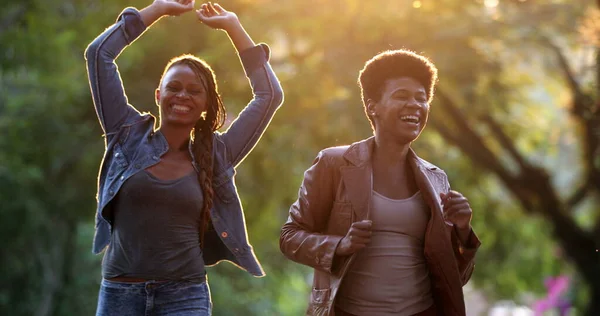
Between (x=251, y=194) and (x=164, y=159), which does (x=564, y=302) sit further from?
(x=164, y=159)

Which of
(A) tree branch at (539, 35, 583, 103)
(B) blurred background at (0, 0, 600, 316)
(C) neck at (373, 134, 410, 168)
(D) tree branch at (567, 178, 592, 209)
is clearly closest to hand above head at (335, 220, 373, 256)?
(C) neck at (373, 134, 410, 168)

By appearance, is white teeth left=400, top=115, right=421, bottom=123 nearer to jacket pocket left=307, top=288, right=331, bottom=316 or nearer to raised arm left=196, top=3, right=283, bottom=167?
raised arm left=196, top=3, right=283, bottom=167

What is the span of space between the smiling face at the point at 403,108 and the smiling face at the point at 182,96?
809 mm

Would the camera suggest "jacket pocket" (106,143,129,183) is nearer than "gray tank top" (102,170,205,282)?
No

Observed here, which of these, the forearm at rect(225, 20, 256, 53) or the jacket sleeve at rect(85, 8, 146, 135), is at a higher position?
the forearm at rect(225, 20, 256, 53)

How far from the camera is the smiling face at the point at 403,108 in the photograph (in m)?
4.81

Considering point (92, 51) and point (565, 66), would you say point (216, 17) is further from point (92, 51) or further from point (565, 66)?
point (565, 66)

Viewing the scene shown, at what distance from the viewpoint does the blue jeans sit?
182 inches

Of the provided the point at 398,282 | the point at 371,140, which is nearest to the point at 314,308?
the point at 398,282

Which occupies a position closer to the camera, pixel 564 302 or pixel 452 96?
pixel 452 96

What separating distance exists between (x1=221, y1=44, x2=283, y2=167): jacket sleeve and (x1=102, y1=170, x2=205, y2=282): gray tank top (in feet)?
1.39

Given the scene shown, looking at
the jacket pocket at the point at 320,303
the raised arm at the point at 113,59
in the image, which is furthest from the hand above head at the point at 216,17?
the jacket pocket at the point at 320,303

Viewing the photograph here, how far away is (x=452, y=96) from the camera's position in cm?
1401

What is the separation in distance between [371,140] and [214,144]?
718 millimetres
